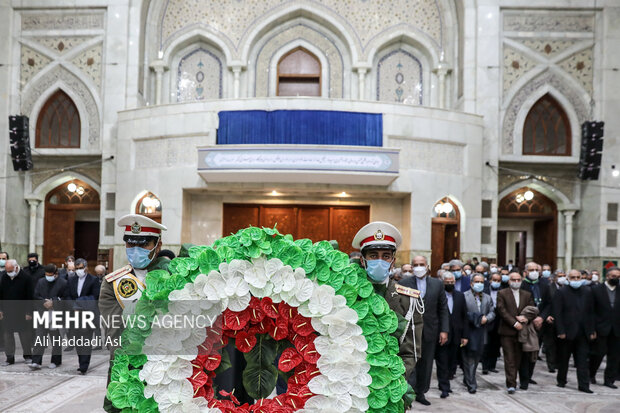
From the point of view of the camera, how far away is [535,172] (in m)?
18.6

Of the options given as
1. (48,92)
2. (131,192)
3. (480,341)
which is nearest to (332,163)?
(131,192)

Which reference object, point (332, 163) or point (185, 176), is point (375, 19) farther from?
point (185, 176)

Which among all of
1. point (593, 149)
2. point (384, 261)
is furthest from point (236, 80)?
point (384, 261)

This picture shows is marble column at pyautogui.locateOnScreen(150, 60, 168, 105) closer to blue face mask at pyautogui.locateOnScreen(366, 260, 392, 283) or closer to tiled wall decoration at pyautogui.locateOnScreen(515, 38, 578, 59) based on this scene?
tiled wall decoration at pyautogui.locateOnScreen(515, 38, 578, 59)

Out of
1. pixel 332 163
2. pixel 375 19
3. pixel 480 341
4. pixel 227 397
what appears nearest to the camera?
pixel 227 397

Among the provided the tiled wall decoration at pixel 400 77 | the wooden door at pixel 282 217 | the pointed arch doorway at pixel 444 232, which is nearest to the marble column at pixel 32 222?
the wooden door at pixel 282 217

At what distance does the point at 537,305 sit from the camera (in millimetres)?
10234

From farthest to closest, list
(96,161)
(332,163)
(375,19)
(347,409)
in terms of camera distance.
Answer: (375,19) → (96,161) → (332,163) → (347,409)

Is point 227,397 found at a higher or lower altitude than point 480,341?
higher

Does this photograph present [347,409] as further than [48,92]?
No

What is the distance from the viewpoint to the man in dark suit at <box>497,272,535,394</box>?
806 centimetres

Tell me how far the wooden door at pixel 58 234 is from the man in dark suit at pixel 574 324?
1576 centimetres

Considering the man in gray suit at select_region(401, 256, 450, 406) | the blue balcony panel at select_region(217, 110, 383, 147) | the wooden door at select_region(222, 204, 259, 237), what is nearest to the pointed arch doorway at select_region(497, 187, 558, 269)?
the blue balcony panel at select_region(217, 110, 383, 147)

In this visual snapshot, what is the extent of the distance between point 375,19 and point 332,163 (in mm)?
7388
